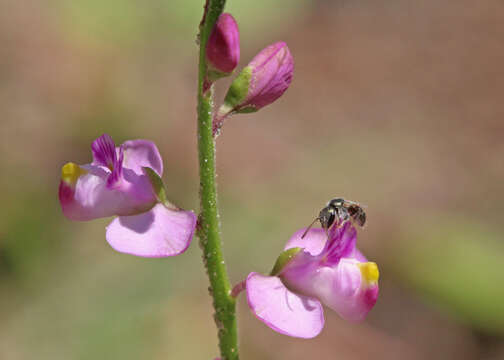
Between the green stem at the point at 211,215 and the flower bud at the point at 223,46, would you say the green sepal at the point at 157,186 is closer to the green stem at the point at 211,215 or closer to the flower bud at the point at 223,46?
the green stem at the point at 211,215

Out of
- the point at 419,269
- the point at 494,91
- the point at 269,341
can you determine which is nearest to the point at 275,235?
the point at 269,341

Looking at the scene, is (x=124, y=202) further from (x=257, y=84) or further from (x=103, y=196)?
(x=257, y=84)

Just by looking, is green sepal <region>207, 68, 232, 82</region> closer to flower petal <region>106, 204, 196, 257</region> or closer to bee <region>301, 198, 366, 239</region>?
flower petal <region>106, 204, 196, 257</region>

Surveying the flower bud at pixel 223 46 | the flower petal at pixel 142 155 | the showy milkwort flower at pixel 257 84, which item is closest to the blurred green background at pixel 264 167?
the flower petal at pixel 142 155

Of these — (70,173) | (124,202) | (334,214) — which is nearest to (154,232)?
(124,202)

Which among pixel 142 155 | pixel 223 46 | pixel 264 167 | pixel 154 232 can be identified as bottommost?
pixel 264 167

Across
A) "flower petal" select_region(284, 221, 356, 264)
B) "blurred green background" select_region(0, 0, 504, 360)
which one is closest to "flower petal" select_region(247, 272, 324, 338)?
"flower petal" select_region(284, 221, 356, 264)

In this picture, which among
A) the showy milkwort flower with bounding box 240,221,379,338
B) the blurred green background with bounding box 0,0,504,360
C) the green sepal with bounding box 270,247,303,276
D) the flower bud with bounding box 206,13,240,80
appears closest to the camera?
the flower bud with bounding box 206,13,240,80

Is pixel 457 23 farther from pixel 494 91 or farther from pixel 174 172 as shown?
pixel 174 172
